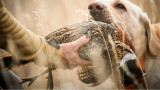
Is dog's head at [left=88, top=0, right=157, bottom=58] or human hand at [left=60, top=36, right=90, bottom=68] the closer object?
human hand at [left=60, top=36, right=90, bottom=68]

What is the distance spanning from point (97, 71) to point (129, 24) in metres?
0.71

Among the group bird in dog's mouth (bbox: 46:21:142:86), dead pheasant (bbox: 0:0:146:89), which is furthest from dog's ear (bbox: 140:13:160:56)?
bird in dog's mouth (bbox: 46:21:142:86)

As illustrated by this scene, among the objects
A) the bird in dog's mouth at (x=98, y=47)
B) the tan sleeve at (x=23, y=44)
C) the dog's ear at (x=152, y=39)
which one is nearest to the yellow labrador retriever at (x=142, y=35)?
the dog's ear at (x=152, y=39)

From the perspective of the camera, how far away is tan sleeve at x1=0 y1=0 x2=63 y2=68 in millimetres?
657

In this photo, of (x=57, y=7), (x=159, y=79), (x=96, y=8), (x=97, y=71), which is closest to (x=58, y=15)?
(x=57, y=7)

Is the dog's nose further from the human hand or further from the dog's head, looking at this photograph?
the human hand

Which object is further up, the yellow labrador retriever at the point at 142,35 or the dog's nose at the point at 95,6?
the dog's nose at the point at 95,6

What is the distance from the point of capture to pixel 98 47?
906 millimetres

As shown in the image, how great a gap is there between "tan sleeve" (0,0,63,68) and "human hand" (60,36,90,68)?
0.03 m

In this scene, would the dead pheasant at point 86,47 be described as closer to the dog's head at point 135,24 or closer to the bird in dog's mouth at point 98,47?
the bird in dog's mouth at point 98,47

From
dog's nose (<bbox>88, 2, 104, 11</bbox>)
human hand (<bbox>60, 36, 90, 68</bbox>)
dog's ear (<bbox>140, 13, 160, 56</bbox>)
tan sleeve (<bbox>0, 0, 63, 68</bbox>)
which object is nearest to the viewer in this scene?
tan sleeve (<bbox>0, 0, 63, 68</bbox>)

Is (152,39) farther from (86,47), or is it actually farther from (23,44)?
(23,44)

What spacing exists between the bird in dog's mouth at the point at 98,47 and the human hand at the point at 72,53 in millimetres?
25

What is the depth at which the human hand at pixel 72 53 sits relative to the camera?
0.80 meters
